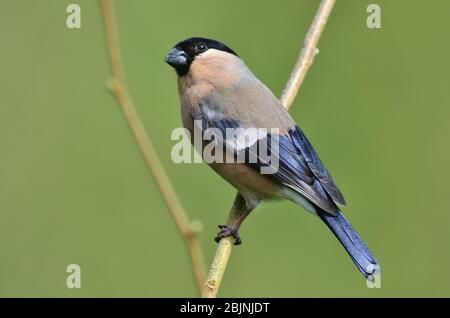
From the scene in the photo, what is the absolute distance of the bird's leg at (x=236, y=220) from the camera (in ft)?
11.4

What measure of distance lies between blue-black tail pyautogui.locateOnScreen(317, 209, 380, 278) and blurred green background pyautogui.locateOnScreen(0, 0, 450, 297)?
3.16 feet

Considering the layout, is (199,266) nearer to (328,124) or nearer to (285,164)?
(285,164)

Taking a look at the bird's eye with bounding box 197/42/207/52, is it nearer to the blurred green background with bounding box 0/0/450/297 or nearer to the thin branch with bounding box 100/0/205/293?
the blurred green background with bounding box 0/0/450/297

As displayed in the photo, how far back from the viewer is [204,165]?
5.07m

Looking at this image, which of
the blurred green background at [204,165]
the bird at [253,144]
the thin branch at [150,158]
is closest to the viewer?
the thin branch at [150,158]

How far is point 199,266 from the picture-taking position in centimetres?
204

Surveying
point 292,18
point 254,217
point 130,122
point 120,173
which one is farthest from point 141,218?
point 130,122

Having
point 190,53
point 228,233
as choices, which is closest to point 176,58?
point 190,53

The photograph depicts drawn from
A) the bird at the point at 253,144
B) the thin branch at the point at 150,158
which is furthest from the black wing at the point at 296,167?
the thin branch at the point at 150,158

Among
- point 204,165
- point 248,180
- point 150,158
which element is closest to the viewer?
point 150,158

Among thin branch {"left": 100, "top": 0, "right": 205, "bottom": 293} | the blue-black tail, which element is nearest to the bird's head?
the blue-black tail

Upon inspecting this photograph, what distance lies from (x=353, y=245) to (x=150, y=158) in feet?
5.48

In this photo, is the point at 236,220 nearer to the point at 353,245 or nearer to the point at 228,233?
the point at 228,233

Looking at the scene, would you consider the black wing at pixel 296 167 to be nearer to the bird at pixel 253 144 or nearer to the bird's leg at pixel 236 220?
the bird at pixel 253 144
